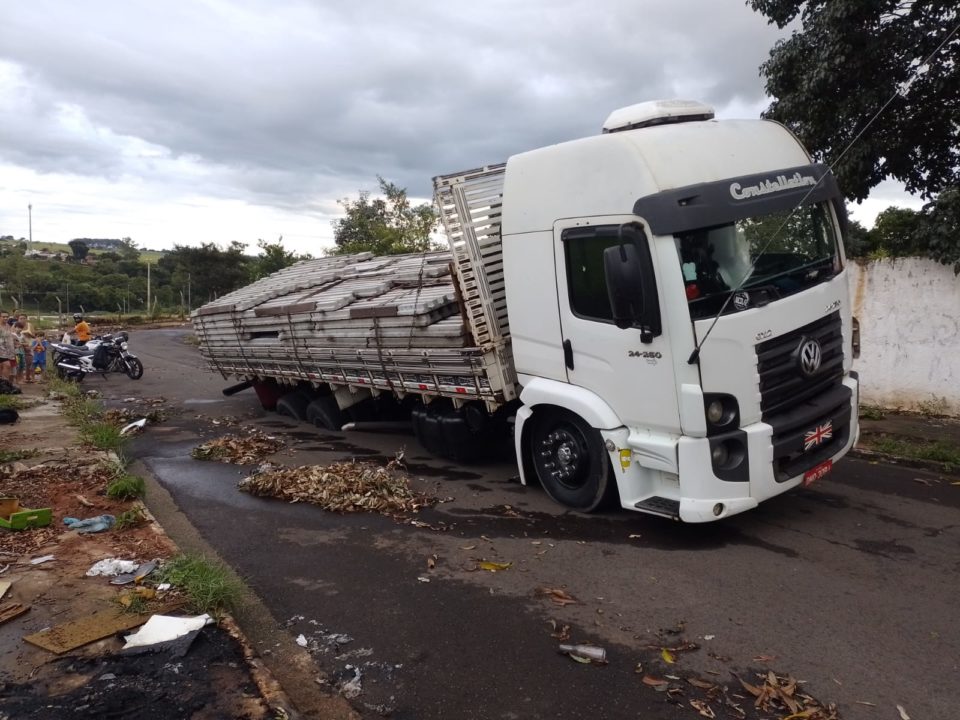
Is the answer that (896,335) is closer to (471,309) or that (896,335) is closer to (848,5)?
(848,5)

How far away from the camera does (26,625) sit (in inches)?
158

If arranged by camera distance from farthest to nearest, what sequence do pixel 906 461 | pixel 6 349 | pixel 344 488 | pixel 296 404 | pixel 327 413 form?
pixel 6 349 → pixel 296 404 → pixel 327 413 → pixel 906 461 → pixel 344 488

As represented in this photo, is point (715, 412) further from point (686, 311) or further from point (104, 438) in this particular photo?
point (104, 438)

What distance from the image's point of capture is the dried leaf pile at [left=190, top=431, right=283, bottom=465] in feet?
28.0

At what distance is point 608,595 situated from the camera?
442cm

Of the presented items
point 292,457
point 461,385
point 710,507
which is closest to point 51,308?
point 292,457

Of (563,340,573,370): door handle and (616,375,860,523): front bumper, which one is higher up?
(563,340,573,370): door handle

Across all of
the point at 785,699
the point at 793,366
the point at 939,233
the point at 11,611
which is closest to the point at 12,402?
the point at 11,611

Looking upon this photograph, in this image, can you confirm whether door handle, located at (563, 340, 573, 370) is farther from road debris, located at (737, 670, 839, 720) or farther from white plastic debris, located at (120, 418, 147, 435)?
white plastic debris, located at (120, 418, 147, 435)

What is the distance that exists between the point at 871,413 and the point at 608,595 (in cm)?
673

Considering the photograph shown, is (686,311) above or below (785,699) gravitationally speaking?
above

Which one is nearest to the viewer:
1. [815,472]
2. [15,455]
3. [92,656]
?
[92,656]

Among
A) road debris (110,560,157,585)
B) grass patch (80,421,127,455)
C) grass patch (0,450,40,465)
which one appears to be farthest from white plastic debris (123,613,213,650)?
grass patch (80,421,127,455)

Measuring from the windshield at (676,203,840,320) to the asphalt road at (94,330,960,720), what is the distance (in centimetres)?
176
